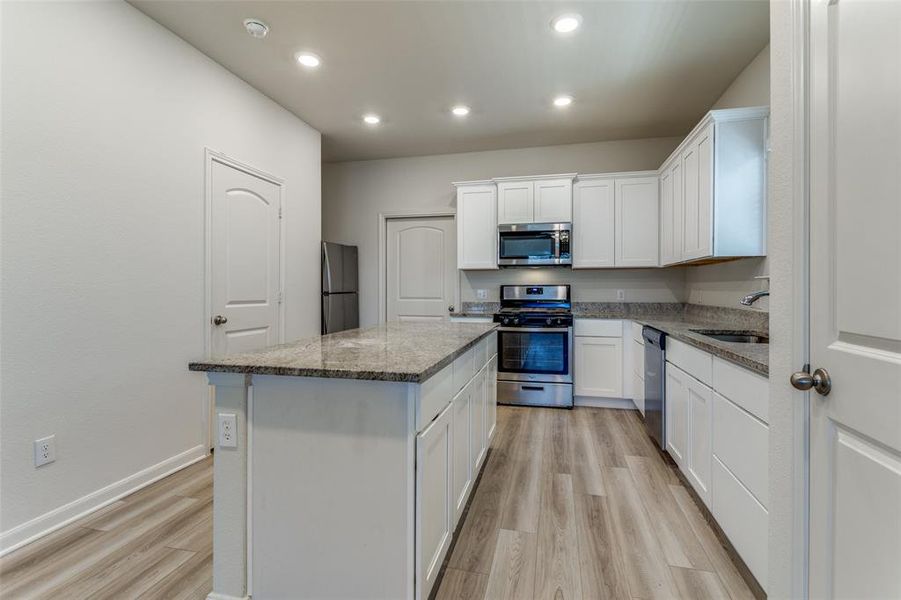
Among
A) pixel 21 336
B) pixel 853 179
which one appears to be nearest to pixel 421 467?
pixel 853 179

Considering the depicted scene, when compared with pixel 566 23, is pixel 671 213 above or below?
below

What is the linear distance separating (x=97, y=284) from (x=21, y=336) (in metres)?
0.40

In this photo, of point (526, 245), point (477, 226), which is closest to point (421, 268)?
point (477, 226)

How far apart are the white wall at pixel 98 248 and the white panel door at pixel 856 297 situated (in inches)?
118

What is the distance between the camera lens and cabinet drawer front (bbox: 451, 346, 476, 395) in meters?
1.77

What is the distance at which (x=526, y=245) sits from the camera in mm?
4211

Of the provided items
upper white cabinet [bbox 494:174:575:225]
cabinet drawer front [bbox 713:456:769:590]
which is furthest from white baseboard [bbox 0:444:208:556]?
upper white cabinet [bbox 494:174:575:225]

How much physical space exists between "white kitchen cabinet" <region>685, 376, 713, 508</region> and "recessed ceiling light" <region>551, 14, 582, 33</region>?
2.16 metres

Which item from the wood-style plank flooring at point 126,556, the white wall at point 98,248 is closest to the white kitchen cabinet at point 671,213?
the white wall at point 98,248

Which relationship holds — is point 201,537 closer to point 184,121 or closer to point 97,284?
point 97,284

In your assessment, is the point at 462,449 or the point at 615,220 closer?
the point at 462,449

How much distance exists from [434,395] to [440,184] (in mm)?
3843

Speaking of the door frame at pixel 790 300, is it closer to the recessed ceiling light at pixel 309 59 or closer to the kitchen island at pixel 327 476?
the kitchen island at pixel 327 476

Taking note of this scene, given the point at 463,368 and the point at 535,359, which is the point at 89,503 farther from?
the point at 535,359
